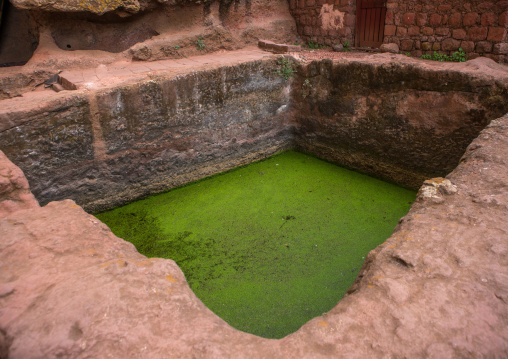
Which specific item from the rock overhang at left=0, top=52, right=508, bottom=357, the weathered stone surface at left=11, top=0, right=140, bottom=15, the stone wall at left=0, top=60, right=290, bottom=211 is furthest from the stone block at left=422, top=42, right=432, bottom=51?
the weathered stone surface at left=11, top=0, right=140, bottom=15

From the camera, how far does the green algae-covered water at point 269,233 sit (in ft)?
8.50

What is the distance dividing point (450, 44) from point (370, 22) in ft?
4.17

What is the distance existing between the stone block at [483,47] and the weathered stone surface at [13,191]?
183 inches

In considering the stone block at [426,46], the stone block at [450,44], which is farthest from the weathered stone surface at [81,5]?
the stone block at [450,44]

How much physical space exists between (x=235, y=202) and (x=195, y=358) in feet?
8.69

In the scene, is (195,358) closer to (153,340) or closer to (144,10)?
(153,340)

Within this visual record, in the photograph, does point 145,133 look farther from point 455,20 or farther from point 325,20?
point 455,20

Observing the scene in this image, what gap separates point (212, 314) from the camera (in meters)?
1.41

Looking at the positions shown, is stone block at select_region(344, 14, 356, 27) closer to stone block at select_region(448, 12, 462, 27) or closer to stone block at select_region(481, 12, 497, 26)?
stone block at select_region(448, 12, 462, 27)

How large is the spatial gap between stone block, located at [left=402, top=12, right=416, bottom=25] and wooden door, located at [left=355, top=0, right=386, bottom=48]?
408mm

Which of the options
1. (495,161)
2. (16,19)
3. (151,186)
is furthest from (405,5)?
(16,19)

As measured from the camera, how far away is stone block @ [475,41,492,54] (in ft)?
13.3

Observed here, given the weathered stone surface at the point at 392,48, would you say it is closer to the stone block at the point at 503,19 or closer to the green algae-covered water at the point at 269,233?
the stone block at the point at 503,19

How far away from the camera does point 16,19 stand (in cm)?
508
